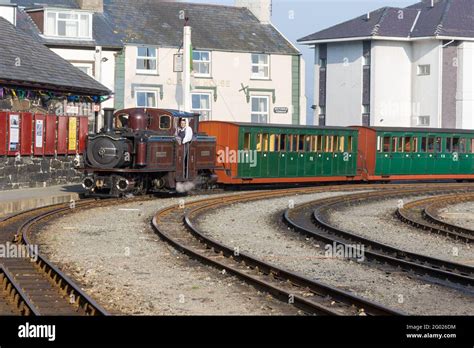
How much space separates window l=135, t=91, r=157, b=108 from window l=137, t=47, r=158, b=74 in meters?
1.04

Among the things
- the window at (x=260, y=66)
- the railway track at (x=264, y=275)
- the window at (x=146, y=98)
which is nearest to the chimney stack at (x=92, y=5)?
the window at (x=146, y=98)

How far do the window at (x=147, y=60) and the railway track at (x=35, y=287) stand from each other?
103ft

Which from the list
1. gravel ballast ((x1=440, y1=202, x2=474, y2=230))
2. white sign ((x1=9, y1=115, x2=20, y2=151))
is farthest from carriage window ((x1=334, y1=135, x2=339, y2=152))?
white sign ((x1=9, y1=115, x2=20, y2=151))

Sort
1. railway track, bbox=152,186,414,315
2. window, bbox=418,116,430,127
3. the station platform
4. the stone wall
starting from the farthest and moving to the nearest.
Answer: window, bbox=418,116,430,127, the stone wall, the station platform, railway track, bbox=152,186,414,315

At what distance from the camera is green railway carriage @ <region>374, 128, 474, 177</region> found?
3859cm

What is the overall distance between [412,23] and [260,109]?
12.2 metres

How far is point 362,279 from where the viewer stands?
14086mm

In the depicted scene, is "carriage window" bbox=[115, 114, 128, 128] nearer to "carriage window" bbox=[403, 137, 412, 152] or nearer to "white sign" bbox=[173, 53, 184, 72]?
"carriage window" bbox=[403, 137, 412, 152]

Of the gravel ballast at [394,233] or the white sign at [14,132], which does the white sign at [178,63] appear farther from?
the gravel ballast at [394,233]

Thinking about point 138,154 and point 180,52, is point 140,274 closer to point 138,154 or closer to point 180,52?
point 138,154
